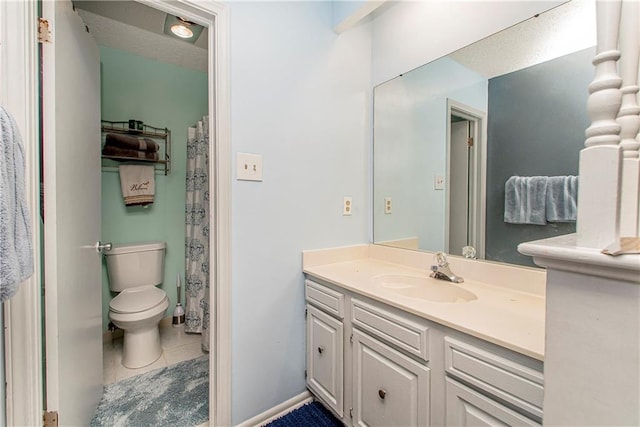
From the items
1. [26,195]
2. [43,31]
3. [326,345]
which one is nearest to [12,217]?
[26,195]

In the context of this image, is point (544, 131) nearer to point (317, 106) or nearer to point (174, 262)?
point (317, 106)

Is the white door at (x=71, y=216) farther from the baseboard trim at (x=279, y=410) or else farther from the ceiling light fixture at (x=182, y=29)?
the baseboard trim at (x=279, y=410)

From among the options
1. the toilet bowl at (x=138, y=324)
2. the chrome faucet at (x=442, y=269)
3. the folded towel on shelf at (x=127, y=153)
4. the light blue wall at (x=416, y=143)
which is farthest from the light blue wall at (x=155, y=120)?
the chrome faucet at (x=442, y=269)

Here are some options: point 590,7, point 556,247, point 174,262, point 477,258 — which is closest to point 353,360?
point 477,258

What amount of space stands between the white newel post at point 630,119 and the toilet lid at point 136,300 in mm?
2220

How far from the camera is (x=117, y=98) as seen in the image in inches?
84.1

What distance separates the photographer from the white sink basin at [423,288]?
118 centimetres

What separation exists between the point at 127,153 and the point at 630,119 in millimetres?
2528

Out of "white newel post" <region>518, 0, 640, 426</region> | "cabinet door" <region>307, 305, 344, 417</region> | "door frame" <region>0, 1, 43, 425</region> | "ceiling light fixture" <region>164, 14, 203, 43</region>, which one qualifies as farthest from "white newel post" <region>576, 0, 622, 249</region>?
"ceiling light fixture" <region>164, 14, 203, 43</region>

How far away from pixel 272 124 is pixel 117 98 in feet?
5.37

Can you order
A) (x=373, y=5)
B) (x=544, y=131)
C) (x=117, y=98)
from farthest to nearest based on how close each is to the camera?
(x=117, y=98)
(x=373, y=5)
(x=544, y=131)

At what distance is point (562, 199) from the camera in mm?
1019

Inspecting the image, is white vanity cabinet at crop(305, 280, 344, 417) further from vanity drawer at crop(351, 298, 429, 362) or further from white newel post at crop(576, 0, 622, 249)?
white newel post at crop(576, 0, 622, 249)

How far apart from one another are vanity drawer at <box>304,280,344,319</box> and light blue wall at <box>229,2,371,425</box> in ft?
0.21
